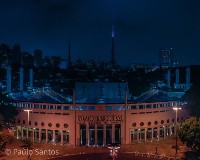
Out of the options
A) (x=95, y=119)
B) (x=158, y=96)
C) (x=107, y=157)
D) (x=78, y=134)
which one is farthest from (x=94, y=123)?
(x=158, y=96)

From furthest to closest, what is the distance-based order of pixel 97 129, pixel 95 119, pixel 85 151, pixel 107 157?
pixel 97 129
pixel 95 119
pixel 85 151
pixel 107 157

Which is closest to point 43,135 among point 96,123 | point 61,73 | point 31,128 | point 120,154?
point 31,128

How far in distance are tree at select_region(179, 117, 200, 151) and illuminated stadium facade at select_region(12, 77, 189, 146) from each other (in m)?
8.88

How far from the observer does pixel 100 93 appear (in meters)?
58.5

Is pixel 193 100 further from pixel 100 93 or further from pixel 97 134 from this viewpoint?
pixel 97 134

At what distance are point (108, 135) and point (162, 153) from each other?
9070 mm

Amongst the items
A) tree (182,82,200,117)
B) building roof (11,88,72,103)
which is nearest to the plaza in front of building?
building roof (11,88,72,103)

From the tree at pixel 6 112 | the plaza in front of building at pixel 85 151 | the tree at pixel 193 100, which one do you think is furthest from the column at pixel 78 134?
the tree at pixel 193 100

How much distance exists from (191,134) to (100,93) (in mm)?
20226

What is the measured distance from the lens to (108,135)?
5075 cm

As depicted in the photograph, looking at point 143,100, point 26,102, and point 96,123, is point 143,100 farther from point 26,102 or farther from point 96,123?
point 26,102

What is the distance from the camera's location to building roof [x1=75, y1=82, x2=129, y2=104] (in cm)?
5400

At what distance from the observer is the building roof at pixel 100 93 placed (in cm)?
5400

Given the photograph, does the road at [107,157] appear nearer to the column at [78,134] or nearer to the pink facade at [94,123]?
the pink facade at [94,123]
